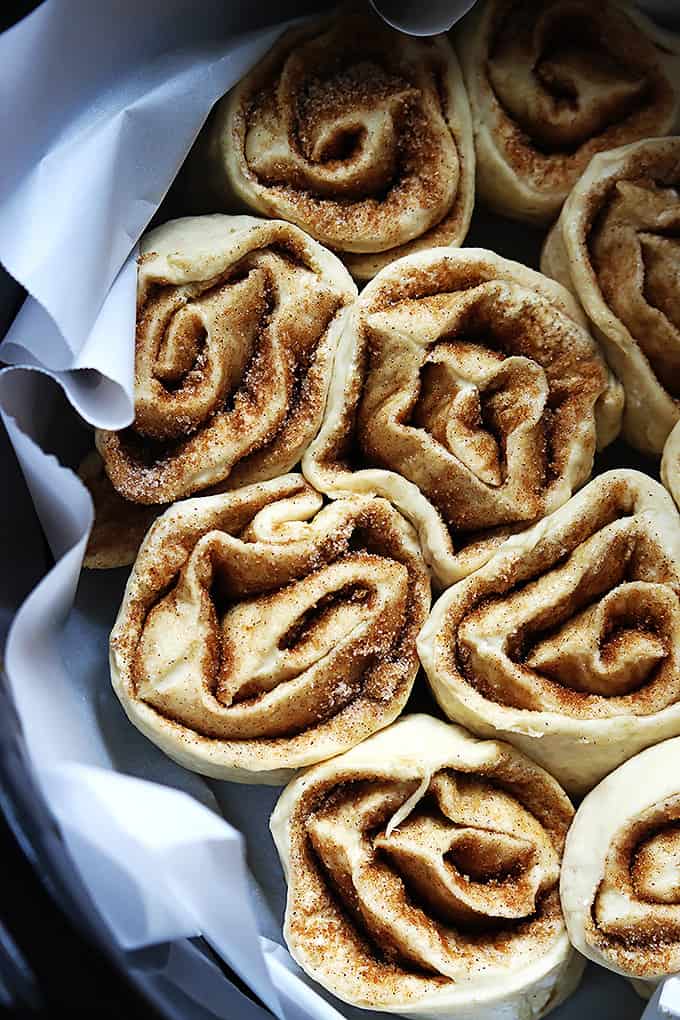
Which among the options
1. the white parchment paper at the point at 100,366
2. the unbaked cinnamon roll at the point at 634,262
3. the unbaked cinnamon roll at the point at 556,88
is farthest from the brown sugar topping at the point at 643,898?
the unbaked cinnamon roll at the point at 556,88

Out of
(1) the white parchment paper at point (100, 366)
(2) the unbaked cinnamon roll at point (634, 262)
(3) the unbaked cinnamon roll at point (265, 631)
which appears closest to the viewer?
(1) the white parchment paper at point (100, 366)

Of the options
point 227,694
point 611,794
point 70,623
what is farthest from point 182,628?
point 611,794

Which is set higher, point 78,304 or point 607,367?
point 78,304

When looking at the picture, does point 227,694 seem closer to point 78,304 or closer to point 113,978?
point 113,978

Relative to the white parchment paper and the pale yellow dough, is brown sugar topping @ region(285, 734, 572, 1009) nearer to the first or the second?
the white parchment paper

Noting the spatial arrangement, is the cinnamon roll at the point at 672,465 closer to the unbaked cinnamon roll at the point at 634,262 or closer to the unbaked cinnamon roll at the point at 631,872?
the unbaked cinnamon roll at the point at 634,262
